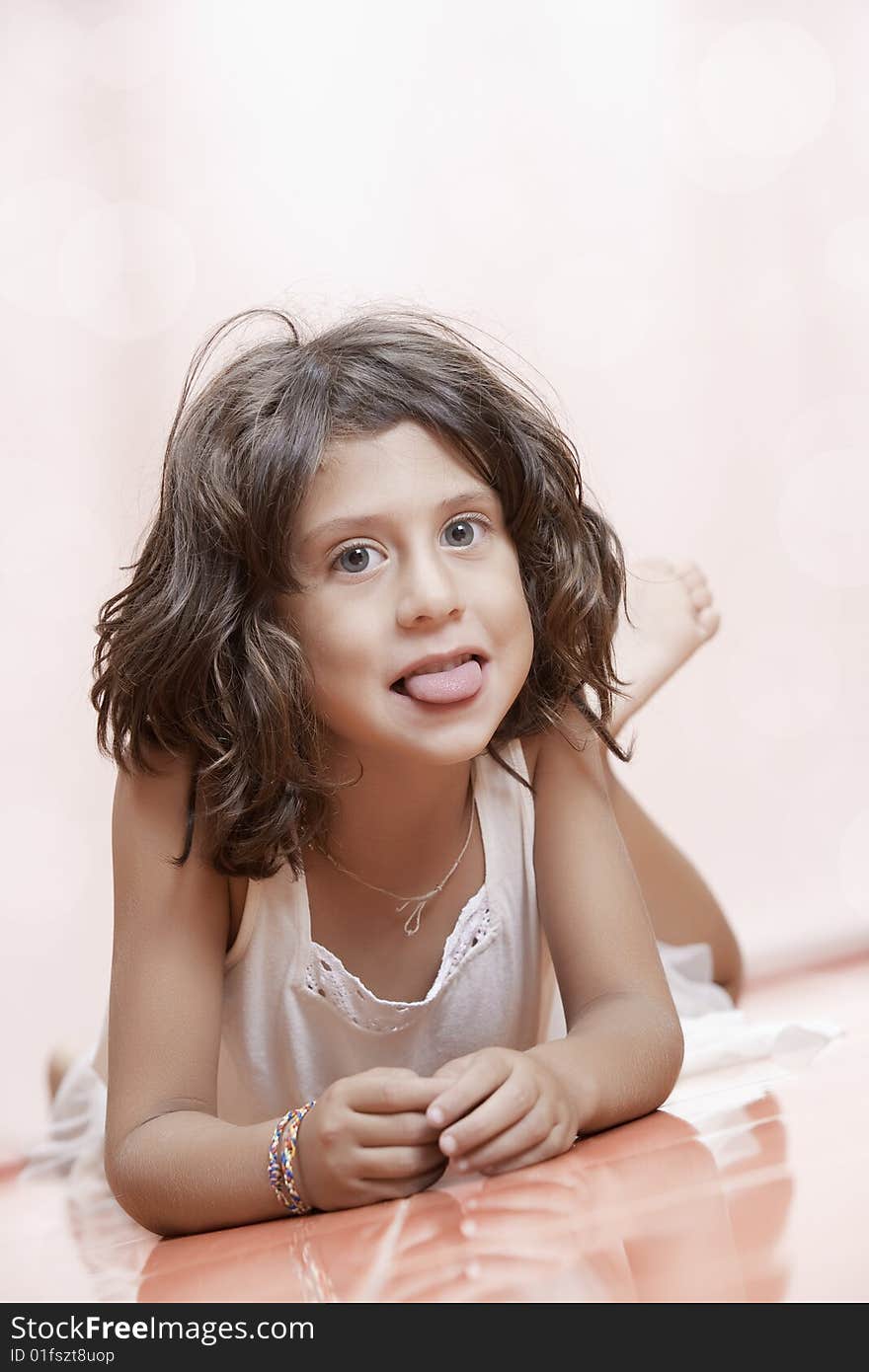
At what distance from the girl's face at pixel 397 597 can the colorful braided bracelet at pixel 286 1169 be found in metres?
0.23

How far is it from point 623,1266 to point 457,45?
6.21ft

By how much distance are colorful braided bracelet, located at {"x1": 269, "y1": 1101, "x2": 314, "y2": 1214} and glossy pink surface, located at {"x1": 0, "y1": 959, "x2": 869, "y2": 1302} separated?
10mm

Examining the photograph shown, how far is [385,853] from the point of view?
1089 mm

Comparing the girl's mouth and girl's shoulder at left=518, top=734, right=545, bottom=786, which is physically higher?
the girl's mouth

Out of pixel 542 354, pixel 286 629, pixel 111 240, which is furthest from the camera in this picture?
pixel 542 354

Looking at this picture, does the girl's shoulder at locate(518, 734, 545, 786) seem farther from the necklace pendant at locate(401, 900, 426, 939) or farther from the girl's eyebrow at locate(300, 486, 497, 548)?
the girl's eyebrow at locate(300, 486, 497, 548)

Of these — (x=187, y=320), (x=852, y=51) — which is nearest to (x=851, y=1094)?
(x=187, y=320)

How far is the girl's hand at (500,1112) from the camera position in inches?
31.0

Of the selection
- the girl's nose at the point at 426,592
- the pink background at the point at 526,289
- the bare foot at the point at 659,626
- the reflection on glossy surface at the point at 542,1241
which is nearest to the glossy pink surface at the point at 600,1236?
the reflection on glossy surface at the point at 542,1241

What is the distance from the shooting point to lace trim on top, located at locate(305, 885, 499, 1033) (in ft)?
3.55

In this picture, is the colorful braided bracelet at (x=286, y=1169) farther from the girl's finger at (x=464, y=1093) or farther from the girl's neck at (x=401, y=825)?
the girl's neck at (x=401, y=825)

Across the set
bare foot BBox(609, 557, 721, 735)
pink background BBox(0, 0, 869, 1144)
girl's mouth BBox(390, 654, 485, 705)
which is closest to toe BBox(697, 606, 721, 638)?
bare foot BBox(609, 557, 721, 735)

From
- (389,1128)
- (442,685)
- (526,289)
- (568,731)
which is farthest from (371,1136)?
(526,289)
